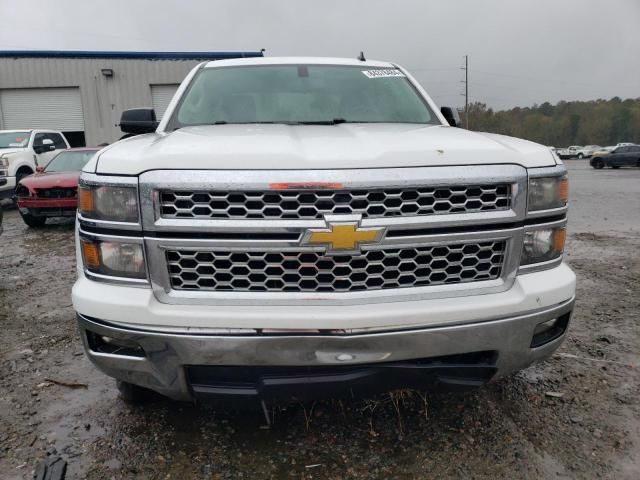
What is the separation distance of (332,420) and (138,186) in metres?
1.45

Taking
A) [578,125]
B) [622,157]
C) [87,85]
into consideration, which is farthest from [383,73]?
[578,125]

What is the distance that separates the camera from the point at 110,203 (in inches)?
73.7

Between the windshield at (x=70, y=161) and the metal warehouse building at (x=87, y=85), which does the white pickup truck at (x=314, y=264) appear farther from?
the metal warehouse building at (x=87, y=85)

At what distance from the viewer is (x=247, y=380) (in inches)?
74.0

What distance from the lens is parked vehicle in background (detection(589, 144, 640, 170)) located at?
2950cm

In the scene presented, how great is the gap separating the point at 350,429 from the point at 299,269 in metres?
0.98

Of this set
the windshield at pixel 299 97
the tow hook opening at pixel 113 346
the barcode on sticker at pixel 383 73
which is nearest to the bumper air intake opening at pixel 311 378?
the tow hook opening at pixel 113 346

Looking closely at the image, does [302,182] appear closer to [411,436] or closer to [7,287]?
[411,436]

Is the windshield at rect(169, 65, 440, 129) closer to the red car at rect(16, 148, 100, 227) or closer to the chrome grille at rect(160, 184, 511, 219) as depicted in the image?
the chrome grille at rect(160, 184, 511, 219)

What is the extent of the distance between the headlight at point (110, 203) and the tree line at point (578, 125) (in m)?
95.5

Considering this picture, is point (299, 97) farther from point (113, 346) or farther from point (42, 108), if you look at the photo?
point (42, 108)

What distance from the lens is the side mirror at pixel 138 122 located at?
333 centimetres

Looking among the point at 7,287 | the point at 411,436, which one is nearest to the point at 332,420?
the point at 411,436

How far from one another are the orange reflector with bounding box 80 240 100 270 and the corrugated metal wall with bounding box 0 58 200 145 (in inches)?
841
